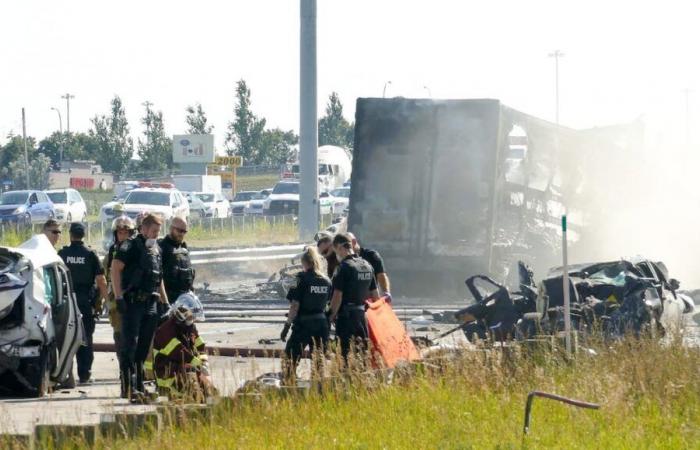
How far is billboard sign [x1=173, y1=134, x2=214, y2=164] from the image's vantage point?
10319 cm

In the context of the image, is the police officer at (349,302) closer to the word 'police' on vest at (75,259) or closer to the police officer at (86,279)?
the police officer at (86,279)

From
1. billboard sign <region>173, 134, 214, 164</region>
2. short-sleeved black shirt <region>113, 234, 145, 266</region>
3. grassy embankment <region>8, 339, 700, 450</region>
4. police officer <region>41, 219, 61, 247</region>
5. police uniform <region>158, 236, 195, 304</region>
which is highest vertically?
billboard sign <region>173, 134, 214, 164</region>

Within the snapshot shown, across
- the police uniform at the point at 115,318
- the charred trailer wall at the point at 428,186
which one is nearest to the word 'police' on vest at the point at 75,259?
the police uniform at the point at 115,318

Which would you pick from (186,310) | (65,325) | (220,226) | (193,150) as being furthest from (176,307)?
(193,150)

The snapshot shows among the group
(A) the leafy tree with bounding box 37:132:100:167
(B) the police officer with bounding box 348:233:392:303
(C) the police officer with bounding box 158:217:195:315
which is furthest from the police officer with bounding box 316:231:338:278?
(A) the leafy tree with bounding box 37:132:100:167

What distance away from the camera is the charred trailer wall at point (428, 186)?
23.9m

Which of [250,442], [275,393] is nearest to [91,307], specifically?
[275,393]

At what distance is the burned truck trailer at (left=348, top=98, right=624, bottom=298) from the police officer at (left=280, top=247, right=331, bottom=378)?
35.9 feet

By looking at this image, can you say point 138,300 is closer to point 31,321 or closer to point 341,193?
point 31,321

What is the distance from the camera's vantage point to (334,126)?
122m

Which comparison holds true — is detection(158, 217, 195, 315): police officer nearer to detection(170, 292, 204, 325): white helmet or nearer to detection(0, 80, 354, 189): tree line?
detection(170, 292, 204, 325): white helmet

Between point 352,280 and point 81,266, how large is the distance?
2.88 meters

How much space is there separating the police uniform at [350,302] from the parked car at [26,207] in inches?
1509

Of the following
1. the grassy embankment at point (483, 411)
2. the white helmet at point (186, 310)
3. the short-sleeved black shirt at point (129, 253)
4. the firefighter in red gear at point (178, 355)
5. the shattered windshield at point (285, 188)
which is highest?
the shattered windshield at point (285, 188)
